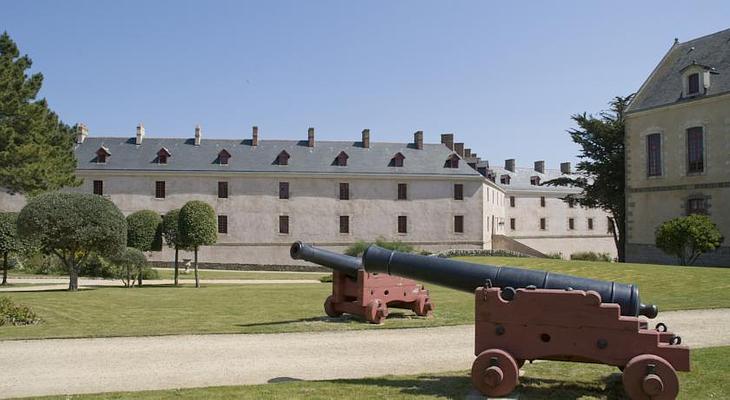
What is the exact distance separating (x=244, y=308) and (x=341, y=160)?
3178 centimetres

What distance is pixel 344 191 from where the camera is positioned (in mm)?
45781

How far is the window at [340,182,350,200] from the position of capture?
1800 inches

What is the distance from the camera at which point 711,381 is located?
6953 mm

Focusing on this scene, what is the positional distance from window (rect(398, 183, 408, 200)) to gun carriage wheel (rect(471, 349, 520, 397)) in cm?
3985

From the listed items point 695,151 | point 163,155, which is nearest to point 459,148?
point 163,155

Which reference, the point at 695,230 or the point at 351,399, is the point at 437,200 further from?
the point at 351,399

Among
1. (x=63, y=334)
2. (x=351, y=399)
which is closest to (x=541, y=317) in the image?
(x=351, y=399)

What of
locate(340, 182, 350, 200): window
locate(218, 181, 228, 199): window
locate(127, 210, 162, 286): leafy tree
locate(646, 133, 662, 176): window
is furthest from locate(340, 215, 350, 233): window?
locate(646, 133, 662, 176): window

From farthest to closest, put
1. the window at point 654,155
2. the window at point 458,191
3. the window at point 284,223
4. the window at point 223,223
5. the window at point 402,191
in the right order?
the window at point 458,191
the window at point 402,191
the window at point 284,223
the window at point 223,223
the window at point 654,155

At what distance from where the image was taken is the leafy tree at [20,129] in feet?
87.0

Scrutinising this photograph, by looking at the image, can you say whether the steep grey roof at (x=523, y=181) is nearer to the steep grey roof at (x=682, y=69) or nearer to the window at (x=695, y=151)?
the steep grey roof at (x=682, y=69)

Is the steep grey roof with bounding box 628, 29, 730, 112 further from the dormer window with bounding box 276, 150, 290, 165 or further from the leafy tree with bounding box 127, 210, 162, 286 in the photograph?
the leafy tree with bounding box 127, 210, 162, 286

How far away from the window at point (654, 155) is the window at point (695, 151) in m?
1.61

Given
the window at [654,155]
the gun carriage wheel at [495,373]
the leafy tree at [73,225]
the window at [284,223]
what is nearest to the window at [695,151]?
the window at [654,155]
